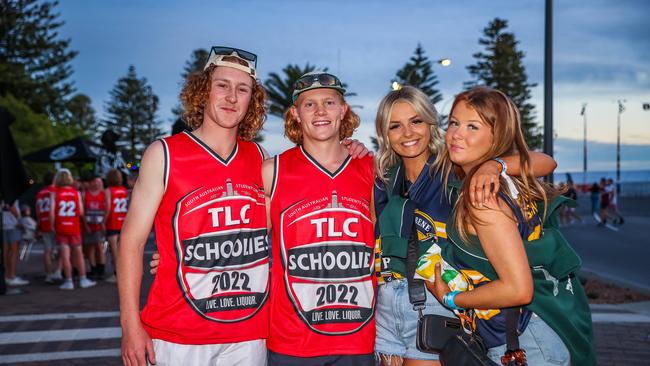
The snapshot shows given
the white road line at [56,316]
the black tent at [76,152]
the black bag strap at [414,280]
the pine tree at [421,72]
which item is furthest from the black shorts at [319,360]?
the pine tree at [421,72]

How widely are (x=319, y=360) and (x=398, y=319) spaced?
20.3 inches

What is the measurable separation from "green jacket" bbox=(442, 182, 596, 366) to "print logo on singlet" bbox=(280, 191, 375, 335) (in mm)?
838

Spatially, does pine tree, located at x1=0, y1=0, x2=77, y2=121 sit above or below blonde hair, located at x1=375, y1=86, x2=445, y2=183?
above

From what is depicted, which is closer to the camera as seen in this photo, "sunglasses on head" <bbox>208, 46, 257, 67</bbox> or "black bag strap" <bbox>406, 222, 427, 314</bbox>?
"black bag strap" <bbox>406, 222, 427, 314</bbox>

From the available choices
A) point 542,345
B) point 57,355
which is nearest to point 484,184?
point 542,345

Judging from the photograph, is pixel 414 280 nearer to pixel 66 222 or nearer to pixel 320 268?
pixel 320 268

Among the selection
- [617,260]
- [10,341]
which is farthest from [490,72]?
[10,341]

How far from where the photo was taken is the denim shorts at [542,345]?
2.60m

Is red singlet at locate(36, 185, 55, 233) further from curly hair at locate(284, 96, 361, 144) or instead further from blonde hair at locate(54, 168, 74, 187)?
curly hair at locate(284, 96, 361, 144)

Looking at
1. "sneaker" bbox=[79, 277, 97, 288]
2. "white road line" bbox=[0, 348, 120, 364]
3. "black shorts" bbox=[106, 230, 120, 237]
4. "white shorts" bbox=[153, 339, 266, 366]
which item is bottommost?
"sneaker" bbox=[79, 277, 97, 288]

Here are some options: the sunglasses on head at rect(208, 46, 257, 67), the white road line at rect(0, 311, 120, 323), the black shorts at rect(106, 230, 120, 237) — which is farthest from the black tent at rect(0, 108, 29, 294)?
the sunglasses on head at rect(208, 46, 257, 67)

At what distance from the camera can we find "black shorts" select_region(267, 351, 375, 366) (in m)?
3.31

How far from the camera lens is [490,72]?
6875 cm

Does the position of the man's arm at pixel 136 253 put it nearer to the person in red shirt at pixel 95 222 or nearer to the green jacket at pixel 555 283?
the green jacket at pixel 555 283
